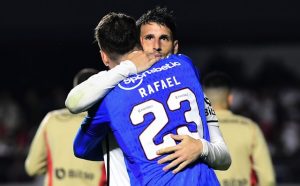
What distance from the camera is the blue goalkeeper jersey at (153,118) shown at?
451 cm

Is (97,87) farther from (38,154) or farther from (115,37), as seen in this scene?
(38,154)

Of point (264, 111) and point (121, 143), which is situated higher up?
point (121, 143)

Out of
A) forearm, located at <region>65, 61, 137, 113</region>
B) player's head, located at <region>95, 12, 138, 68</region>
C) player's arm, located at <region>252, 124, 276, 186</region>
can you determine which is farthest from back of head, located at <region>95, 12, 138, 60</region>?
player's arm, located at <region>252, 124, 276, 186</region>

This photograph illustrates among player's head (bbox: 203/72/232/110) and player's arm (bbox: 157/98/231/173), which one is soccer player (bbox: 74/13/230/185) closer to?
player's arm (bbox: 157/98/231/173)

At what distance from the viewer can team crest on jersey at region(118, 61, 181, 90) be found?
4.58 meters

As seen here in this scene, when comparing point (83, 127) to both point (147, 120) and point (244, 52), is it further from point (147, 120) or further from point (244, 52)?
point (244, 52)

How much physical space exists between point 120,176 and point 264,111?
9616mm

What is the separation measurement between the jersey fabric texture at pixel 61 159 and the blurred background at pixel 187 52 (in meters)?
5.86

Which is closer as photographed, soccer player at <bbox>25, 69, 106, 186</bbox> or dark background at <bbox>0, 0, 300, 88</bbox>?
soccer player at <bbox>25, 69, 106, 186</bbox>

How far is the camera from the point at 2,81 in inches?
628

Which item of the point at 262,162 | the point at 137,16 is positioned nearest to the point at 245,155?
the point at 262,162

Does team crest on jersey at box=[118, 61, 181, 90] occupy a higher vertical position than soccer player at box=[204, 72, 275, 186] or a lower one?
higher

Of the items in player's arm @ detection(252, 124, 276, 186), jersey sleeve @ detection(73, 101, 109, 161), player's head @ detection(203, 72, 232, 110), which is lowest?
player's arm @ detection(252, 124, 276, 186)

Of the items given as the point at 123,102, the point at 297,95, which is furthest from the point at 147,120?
the point at 297,95
